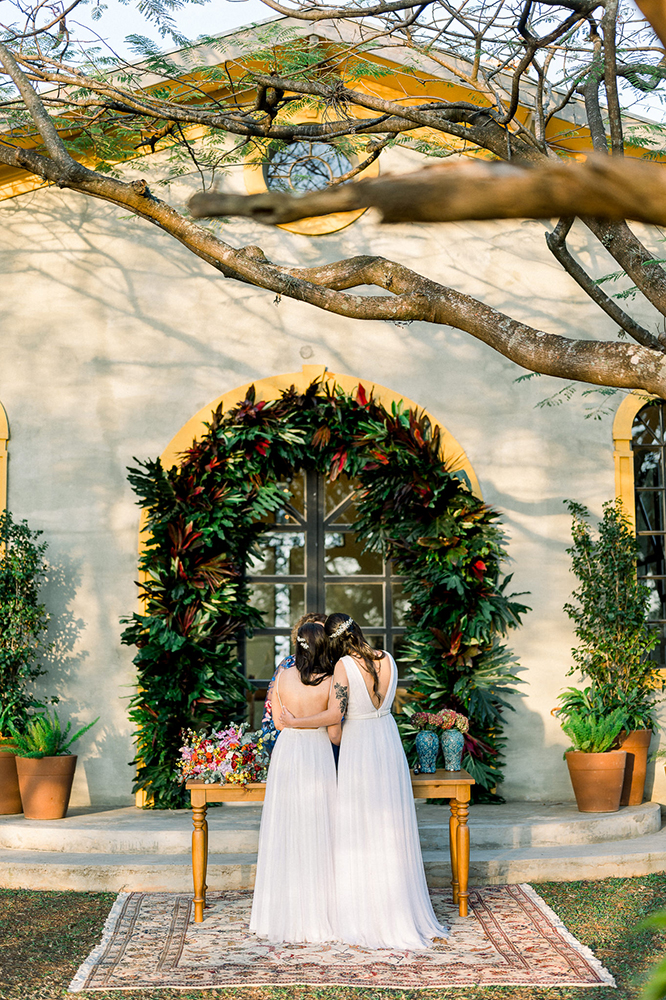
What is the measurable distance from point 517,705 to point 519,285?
3.54 metres

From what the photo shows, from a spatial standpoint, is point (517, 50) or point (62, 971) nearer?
point (62, 971)

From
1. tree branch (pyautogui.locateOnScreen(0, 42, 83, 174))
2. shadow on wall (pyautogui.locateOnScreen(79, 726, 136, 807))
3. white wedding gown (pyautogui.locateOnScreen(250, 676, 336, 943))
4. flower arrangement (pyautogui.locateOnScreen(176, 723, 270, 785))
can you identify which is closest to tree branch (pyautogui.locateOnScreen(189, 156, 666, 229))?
tree branch (pyautogui.locateOnScreen(0, 42, 83, 174))

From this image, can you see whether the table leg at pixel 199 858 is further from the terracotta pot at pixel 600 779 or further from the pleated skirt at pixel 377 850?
the terracotta pot at pixel 600 779

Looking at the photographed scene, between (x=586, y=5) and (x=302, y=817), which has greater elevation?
(x=586, y=5)

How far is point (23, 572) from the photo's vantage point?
758cm

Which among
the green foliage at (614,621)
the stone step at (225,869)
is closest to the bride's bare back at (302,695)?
the stone step at (225,869)

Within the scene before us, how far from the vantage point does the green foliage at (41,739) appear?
7.30 m

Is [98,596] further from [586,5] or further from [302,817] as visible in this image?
[586,5]

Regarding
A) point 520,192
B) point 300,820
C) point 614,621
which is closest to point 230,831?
point 300,820

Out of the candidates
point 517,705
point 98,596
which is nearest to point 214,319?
point 98,596

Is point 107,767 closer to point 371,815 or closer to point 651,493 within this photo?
point 371,815

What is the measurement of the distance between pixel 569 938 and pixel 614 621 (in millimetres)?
3038

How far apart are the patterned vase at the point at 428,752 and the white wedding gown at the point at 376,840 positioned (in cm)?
63

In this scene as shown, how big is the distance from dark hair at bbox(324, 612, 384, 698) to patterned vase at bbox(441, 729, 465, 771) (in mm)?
1024
